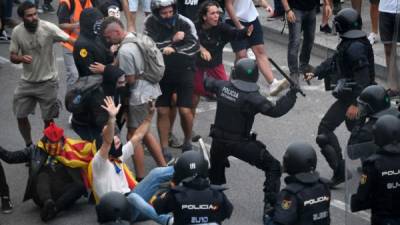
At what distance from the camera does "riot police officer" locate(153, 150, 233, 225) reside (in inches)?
283

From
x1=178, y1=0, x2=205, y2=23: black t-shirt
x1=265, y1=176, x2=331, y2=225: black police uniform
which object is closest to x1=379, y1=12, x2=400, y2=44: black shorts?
x1=178, y1=0, x2=205, y2=23: black t-shirt

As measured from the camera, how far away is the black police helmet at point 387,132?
295 inches

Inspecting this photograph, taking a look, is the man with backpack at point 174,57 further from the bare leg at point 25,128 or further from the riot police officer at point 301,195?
the riot police officer at point 301,195

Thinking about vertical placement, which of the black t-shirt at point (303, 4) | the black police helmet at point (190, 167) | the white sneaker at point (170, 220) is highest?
the black police helmet at point (190, 167)

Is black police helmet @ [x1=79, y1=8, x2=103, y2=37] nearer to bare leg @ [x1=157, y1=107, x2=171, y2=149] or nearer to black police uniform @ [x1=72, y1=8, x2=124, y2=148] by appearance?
black police uniform @ [x1=72, y1=8, x2=124, y2=148]

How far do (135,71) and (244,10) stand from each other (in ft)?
10.6

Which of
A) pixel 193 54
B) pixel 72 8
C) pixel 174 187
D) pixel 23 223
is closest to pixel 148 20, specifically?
pixel 193 54

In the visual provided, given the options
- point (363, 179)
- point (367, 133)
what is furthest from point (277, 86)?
point (363, 179)

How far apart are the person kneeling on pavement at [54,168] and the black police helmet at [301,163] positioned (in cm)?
246

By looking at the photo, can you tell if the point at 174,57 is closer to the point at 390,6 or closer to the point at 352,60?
the point at 352,60

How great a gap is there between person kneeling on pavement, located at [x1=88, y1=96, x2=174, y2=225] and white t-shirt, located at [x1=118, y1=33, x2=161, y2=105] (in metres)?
0.64

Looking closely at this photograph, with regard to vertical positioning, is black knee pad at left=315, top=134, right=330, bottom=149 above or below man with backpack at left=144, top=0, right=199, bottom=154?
below

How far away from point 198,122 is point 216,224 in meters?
4.90

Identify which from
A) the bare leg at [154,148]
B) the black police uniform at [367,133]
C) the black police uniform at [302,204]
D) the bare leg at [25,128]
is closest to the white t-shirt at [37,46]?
the bare leg at [25,128]
